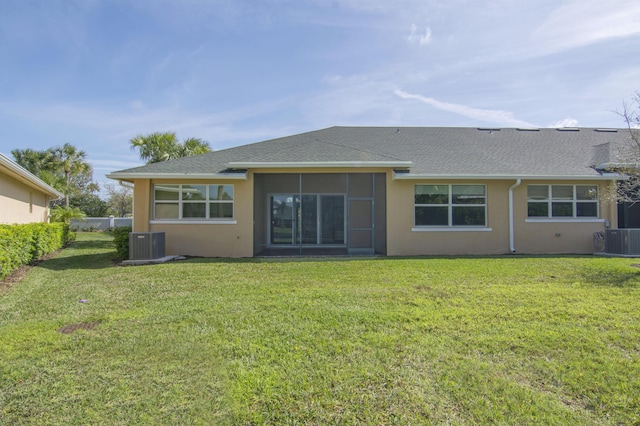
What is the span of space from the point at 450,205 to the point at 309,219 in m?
5.94

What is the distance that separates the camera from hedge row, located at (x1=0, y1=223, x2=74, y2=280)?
8.16 m

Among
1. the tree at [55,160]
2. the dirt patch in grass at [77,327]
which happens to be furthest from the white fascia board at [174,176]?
the tree at [55,160]

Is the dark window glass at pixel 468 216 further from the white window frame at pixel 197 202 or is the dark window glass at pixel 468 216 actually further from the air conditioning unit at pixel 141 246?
the air conditioning unit at pixel 141 246

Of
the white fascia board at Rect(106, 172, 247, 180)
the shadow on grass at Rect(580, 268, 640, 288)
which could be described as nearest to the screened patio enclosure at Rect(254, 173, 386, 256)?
the white fascia board at Rect(106, 172, 247, 180)

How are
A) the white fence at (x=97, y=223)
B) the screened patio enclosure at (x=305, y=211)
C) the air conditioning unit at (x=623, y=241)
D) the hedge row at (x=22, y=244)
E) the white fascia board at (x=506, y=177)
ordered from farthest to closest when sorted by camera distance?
1. the white fence at (x=97, y=223)
2. the screened patio enclosure at (x=305, y=211)
3. the white fascia board at (x=506, y=177)
4. the air conditioning unit at (x=623, y=241)
5. the hedge row at (x=22, y=244)

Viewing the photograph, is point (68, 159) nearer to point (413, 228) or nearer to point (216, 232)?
point (216, 232)

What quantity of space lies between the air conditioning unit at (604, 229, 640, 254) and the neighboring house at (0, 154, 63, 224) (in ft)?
61.4

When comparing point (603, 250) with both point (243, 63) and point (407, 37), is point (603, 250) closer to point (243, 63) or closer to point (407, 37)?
point (407, 37)

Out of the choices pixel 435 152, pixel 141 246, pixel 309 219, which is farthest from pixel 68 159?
pixel 435 152

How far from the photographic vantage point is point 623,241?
11773 millimetres

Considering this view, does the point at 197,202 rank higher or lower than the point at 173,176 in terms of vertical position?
lower

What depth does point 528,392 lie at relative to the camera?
3219mm

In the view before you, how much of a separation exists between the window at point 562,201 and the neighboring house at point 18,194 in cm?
1671

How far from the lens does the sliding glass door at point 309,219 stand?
15.6m
